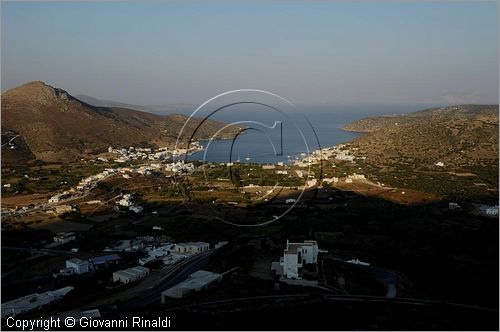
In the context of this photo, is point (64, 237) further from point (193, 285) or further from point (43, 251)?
point (193, 285)

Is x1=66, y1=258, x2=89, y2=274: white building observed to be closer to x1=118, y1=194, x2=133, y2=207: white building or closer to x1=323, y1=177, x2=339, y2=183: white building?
x1=118, y1=194, x2=133, y2=207: white building

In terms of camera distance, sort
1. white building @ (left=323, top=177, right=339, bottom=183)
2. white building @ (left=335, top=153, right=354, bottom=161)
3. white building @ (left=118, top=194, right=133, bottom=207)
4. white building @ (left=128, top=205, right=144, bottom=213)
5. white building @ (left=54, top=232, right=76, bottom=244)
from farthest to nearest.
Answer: white building @ (left=335, top=153, right=354, bottom=161)
white building @ (left=323, top=177, right=339, bottom=183)
white building @ (left=118, top=194, right=133, bottom=207)
white building @ (left=128, top=205, right=144, bottom=213)
white building @ (left=54, top=232, right=76, bottom=244)

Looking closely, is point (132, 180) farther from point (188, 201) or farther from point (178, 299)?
point (178, 299)

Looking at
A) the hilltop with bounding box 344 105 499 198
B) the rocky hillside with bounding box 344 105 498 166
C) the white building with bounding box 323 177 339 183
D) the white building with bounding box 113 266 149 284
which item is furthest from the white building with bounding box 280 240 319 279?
the rocky hillside with bounding box 344 105 498 166

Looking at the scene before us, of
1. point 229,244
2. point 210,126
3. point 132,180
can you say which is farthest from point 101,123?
point 229,244

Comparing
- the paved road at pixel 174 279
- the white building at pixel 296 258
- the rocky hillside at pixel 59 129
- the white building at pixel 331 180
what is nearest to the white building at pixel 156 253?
the paved road at pixel 174 279

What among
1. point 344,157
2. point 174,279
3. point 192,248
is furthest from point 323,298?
point 344,157

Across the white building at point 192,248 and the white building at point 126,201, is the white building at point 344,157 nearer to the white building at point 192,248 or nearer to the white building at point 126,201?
the white building at point 126,201
